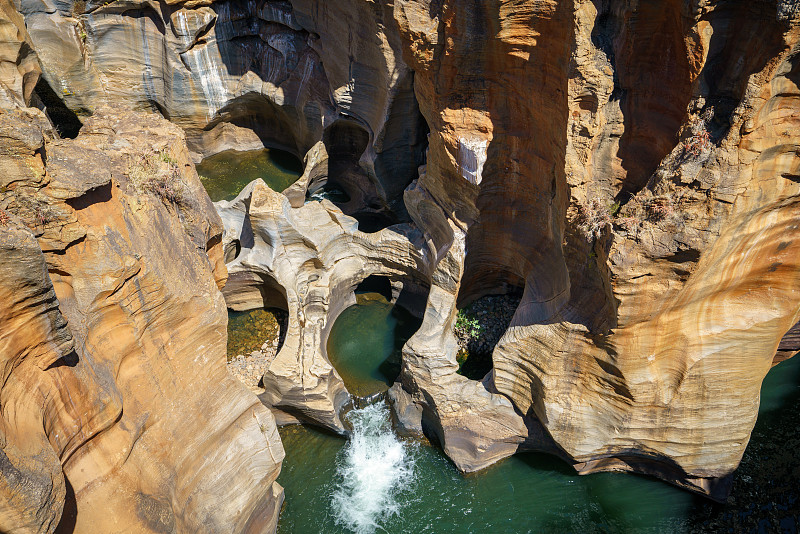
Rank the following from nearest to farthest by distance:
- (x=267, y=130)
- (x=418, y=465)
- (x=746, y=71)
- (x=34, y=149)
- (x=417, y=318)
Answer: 1. (x=34, y=149)
2. (x=746, y=71)
3. (x=418, y=465)
4. (x=417, y=318)
5. (x=267, y=130)

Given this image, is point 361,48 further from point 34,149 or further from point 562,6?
point 34,149

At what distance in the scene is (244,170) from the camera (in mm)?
19141

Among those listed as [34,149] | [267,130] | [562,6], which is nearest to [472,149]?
[562,6]

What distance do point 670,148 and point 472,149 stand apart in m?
3.47

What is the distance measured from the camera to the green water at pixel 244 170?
60.3 feet

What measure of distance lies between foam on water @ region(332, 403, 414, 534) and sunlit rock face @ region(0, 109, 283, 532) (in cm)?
179

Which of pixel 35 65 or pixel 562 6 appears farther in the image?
pixel 35 65

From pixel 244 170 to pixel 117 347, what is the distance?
13.3 metres

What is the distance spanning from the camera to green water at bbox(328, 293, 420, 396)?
12.7 m

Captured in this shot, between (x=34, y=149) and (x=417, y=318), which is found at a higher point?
(x=34, y=149)

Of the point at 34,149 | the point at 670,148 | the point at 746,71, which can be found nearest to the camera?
the point at 34,149

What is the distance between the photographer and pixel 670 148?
839 centimetres

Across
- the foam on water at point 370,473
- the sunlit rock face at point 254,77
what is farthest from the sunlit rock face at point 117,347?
the sunlit rock face at point 254,77

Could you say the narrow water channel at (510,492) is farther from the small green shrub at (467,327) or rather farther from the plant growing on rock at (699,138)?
the plant growing on rock at (699,138)
